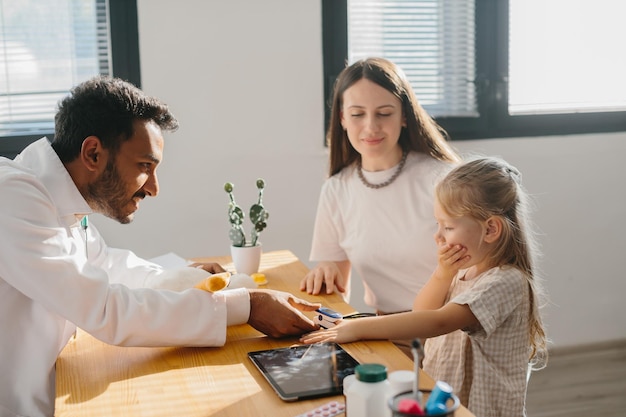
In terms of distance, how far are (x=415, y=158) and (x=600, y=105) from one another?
1.73 m

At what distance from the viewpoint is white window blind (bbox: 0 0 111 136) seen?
116 inches

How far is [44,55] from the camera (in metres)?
2.99

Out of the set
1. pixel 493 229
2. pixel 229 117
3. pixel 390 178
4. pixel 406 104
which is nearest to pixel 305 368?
pixel 493 229

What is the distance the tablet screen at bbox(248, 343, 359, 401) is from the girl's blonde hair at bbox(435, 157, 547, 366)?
1.53ft

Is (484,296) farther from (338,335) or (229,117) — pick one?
(229,117)

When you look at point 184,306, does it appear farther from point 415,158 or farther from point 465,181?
point 415,158

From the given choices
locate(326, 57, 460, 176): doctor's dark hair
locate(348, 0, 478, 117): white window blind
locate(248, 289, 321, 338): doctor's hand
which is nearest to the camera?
locate(248, 289, 321, 338): doctor's hand

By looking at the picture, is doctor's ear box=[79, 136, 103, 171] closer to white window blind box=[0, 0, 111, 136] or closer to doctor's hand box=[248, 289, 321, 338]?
doctor's hand box=[248, 289, 321, 338]

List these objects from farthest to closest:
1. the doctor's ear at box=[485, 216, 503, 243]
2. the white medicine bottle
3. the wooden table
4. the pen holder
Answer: the doctor's ear at box=[485, 216, 503, 243] → the wooden table → the white medicine bottle → the pen holder

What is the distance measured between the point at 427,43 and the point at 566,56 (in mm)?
683

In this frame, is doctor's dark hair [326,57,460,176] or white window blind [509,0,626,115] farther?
white window blind [509,0,626,115]

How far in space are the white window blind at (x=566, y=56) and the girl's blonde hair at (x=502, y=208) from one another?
1.84 m

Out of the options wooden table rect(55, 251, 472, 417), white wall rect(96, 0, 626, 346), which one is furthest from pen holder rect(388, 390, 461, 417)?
white wall rect(96, 0, 626, 346)

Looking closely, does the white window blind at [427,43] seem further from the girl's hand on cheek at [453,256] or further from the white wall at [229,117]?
the girl's hand on cheek at [453,256]
